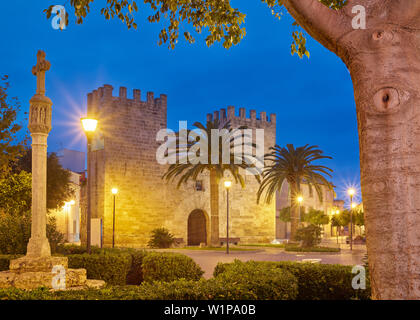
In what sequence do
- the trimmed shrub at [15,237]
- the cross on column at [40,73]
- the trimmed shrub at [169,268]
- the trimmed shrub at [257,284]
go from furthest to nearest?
the trimmed shrub at [15,237]
the trimmed shrub at [169,268]
the cross on column at [40,73]
the trimmed shrub at [257,284]

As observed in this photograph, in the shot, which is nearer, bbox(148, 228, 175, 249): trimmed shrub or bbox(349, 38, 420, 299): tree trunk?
bbox(349, 38, 420, 299): tree trunk

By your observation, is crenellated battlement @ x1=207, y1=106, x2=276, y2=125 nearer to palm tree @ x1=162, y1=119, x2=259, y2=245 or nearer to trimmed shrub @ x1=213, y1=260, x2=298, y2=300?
palm tree @ x1=162, y1=119, x2=259, y2=245

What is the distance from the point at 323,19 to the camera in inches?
145

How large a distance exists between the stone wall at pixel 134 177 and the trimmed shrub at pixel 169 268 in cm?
1950

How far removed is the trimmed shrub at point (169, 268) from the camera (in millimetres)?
9984

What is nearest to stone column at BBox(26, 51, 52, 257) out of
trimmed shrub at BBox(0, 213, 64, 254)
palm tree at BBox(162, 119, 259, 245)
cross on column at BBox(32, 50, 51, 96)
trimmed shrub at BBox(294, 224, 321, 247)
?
cross on column at BBox(32, 50, 51, 96)

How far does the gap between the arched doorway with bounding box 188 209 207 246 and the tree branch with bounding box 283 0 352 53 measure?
3076cm

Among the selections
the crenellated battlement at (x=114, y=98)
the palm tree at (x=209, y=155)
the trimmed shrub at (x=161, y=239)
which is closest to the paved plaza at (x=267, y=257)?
the palm tree at (x=209, y=155)

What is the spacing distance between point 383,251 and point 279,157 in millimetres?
23996

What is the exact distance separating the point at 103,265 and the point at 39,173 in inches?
118

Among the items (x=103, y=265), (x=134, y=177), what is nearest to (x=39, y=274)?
(x=103, y=265)

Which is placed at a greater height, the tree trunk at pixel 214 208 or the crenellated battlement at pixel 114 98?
the crenellated battlement at pixel 114 98

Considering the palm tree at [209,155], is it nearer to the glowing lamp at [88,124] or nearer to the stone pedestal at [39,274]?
the glowing lamp at [88,124]

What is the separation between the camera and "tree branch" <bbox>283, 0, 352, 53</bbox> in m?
3.64
